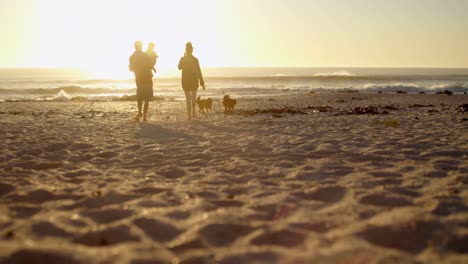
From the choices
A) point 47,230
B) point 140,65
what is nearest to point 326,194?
point 47,230

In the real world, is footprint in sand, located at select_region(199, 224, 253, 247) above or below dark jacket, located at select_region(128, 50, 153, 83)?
below

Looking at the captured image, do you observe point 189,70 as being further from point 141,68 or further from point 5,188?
point 5,188

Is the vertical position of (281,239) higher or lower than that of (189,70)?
lower

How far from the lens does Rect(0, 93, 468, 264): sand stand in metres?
2.28

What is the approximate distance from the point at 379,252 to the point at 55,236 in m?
2.24

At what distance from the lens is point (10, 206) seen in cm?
315

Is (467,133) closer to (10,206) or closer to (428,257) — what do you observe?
(428,257)

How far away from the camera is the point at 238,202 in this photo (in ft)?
10.3

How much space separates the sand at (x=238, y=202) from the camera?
2283mm

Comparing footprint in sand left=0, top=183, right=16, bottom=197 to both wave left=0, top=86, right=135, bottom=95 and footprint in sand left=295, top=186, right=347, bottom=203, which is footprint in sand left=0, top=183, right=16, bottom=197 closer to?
footprint in sand left=295, top=186, right=347, bottom=203

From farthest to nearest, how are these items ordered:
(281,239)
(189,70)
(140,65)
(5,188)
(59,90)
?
1. (59,90)
2. (189,70)
3. (140,65)
4. (5,188)
5. (281,239)

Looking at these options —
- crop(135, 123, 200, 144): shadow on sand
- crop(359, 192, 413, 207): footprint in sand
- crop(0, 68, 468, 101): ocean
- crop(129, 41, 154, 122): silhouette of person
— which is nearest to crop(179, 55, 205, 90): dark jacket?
crop(129, 41, 154, 122): silhouette of person

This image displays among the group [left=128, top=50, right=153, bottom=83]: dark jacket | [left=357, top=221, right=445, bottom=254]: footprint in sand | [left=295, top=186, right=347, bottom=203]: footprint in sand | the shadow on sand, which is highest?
[left=128, top=50, right=153, bottom=83]: dark jacket

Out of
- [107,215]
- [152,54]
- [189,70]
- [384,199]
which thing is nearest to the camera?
[107,215]
